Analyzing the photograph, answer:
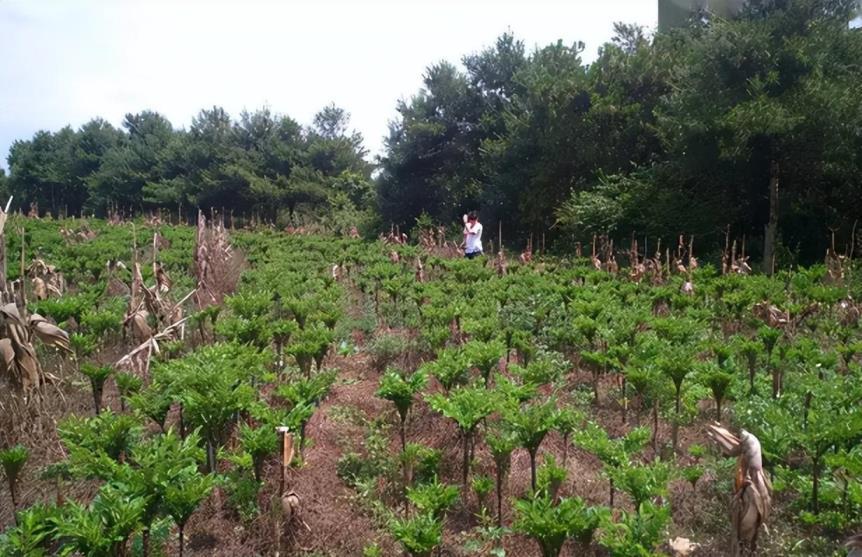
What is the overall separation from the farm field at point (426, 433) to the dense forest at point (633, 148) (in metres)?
8.31

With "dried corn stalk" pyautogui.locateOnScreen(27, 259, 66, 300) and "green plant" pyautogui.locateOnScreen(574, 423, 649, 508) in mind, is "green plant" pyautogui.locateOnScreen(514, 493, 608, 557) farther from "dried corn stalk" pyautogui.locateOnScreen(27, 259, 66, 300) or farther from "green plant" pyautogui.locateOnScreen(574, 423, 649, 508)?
"dried corn stalk" pyautogui.locateOnScreen(27, 259, 66, 300)

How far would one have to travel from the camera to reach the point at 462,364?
4.48m

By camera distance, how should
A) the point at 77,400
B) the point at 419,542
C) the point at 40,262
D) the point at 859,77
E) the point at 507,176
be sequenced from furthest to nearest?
the point at 507,176, the point at 859,77, the point at 40,262, the point at 77,400, the point at 419,542

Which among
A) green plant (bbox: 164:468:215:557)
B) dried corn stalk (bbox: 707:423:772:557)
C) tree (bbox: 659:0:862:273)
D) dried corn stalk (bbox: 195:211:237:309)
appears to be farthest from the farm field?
tree (bbox: 659:0:862:273)

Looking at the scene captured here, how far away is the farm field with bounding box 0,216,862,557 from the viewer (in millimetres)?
3033

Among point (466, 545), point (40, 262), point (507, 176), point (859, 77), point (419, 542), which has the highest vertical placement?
point (859, 77)

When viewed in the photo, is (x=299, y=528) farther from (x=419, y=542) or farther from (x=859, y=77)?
(x=859, y=77)

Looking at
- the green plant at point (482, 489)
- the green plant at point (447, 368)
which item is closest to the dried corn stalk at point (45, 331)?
the green plant at point (447, 368)

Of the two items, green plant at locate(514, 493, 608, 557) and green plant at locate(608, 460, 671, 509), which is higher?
green plant at locate(608, 460, 671, 509)

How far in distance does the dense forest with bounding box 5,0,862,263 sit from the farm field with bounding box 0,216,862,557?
8.31 metres

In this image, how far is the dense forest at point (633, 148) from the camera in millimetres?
13695

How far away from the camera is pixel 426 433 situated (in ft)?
15.6

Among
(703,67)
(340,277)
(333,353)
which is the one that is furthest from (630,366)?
(703,67)

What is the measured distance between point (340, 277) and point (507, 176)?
11.3 metres
